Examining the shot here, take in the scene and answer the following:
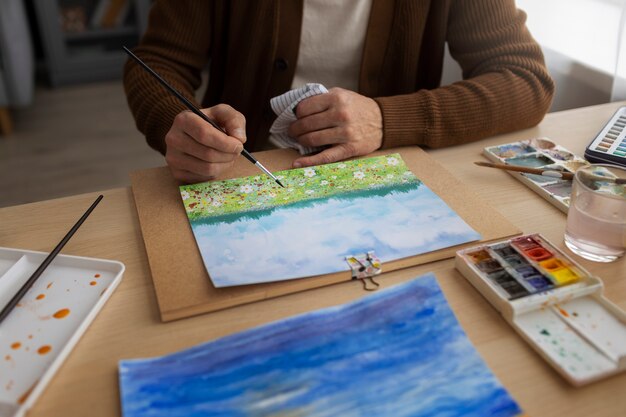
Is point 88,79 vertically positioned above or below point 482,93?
below

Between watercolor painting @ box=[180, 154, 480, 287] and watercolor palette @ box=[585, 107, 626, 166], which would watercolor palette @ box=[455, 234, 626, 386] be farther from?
watercolor palette @ box=[585, 107, 626, 166]

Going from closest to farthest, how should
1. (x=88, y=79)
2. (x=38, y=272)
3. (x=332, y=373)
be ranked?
(x=332, y=373) → (x=38, y=272) → (x=88, y=79)

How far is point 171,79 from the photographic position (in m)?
1.03

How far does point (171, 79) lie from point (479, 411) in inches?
32.1

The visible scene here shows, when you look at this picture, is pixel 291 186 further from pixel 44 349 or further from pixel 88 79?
pixel 88 79

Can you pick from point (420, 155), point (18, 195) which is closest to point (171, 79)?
point (420, 155)

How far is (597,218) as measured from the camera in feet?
2.09

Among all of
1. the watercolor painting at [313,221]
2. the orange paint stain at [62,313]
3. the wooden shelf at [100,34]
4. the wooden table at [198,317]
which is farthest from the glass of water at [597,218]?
the wooden shelf at [100,34]

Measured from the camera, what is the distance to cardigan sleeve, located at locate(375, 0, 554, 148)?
0.90 meters

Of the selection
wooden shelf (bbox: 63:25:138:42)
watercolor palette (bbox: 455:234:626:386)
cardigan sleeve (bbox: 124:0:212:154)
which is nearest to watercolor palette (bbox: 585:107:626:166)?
watercolor palette (bbox: 455:234:626:386)

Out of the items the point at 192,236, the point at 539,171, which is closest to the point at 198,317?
the point at 192,236

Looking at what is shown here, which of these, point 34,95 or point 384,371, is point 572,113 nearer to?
point 384,371

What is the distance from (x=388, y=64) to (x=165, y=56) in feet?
1.49

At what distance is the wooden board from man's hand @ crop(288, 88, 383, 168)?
4 cm
